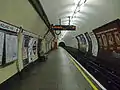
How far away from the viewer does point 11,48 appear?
8227mm

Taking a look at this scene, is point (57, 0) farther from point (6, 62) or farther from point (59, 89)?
point (59, 89)

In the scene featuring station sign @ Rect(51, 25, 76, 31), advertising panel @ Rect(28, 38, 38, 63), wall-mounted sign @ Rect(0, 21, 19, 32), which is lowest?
advertising panel @ Rect(28, 38, 38, 63)

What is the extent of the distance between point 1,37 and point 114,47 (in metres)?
5.45

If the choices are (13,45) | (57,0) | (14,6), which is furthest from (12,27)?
(57,0)

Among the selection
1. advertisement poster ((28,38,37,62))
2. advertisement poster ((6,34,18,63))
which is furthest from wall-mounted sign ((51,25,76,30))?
advertisement poster ((6,34,18,63))

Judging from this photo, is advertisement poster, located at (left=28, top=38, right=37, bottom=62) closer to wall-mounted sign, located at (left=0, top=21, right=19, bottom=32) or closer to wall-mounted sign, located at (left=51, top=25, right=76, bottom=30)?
wall-mounted sign, located at (left=0, top=21, right=19, bottom=32)

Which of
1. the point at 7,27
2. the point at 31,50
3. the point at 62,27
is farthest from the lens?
the point at 62,27

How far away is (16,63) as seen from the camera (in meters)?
9.56

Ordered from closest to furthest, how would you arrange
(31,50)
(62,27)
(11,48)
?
(11,48) → (31,50) → (62,27)

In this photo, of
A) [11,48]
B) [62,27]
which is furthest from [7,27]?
[62,27]

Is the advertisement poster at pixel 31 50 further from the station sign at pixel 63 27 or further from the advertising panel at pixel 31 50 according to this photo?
the station sign at pixel 63 27

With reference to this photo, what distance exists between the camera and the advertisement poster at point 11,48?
7.68 m

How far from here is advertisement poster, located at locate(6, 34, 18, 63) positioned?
768cm

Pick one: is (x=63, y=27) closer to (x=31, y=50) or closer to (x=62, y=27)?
(x=62, y=27)
